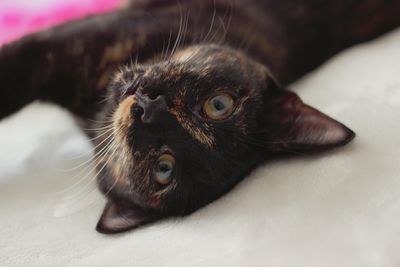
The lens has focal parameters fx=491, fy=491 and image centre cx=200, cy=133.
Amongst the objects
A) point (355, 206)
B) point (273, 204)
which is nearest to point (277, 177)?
point (273, 204)

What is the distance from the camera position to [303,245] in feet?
3.12

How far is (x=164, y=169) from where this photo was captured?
114 centimetres

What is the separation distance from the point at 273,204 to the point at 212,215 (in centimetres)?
14

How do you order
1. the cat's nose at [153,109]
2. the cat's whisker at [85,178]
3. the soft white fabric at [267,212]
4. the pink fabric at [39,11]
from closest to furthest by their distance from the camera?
the soft white fabric at [267,212] < the cat's nose at [153,109] < the cat's whisker at [85,178] < the pink fabric at [39,11]

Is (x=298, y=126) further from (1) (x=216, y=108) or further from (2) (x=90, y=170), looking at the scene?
(2) (x=90, y=170)

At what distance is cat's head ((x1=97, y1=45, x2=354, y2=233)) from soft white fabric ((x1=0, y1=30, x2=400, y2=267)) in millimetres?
42

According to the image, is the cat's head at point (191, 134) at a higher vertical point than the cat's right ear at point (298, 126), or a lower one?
lower

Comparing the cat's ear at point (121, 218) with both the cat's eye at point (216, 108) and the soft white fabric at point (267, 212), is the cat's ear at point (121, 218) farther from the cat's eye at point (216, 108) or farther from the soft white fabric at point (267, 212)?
the cat's eye at point (216, 108)

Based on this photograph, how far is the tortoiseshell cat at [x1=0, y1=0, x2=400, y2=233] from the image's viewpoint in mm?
1121

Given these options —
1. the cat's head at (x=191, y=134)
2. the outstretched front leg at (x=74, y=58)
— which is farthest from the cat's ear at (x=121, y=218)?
the outstretched front leg at (x=74, y=58)

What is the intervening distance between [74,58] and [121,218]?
0.52 metres

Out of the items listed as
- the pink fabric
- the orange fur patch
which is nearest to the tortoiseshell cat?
the orange fur patch

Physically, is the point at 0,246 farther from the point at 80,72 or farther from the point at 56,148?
the point at 80,72

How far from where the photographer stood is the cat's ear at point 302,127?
3.65 ft
